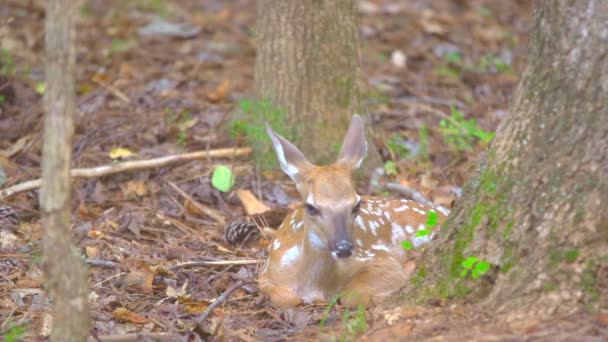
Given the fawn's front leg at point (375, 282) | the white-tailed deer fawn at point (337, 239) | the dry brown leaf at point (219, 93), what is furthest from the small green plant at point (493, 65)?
the fawn's front leg at point (375, 282)

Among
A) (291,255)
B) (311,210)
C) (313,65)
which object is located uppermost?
(313,65)

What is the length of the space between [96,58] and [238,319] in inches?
219

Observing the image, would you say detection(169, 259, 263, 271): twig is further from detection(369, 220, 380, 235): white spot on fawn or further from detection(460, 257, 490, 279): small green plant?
detection(460, 257, 490, 279): small green plant

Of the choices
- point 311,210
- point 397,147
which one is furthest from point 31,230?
point 397,147

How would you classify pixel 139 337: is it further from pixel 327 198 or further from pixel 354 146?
pixel 354 146

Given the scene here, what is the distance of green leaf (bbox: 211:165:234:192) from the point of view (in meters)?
6.64

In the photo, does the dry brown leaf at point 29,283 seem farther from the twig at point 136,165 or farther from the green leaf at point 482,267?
the green leaf at point 482,267

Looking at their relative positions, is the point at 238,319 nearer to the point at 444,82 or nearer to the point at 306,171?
the point at 306,171

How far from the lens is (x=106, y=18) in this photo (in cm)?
1104

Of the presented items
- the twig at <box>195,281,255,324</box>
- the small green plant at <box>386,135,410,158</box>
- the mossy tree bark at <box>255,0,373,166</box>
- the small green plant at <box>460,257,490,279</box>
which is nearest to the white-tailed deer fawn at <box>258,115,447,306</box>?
the twig at <box>195,281,255,324</box>

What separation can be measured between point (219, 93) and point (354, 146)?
2914 millimetres

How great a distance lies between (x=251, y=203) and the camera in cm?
647

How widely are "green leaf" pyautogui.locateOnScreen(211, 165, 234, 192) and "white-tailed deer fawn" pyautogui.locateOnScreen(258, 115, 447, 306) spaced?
3.05 ft

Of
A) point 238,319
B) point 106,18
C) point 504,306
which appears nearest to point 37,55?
point 106,18
